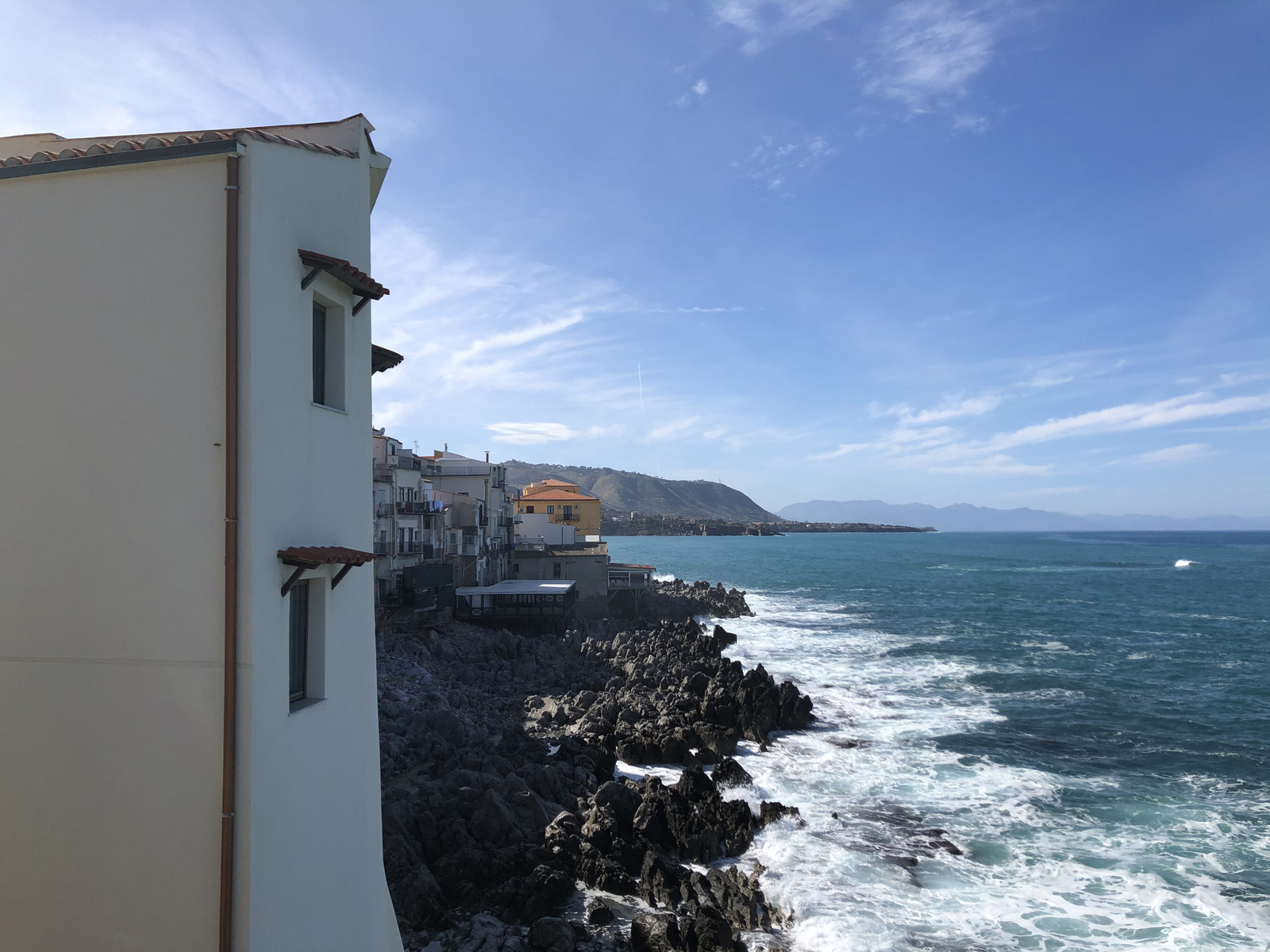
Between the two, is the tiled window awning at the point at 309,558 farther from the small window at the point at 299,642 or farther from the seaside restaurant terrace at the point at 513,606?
the seaside restaurant terrace at the point at 513,606

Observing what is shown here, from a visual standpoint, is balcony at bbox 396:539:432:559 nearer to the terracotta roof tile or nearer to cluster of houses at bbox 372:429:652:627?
Result: cluster of houses at bbox 372:429:652:627

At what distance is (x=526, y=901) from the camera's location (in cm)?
1320

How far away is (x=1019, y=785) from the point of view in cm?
2206

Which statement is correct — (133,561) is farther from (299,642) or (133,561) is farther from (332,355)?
(332,355)

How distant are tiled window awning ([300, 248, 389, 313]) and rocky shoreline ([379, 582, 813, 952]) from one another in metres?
9.83

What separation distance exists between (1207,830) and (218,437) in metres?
23.3

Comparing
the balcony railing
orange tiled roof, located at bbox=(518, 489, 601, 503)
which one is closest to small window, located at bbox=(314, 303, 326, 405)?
the balcony railing

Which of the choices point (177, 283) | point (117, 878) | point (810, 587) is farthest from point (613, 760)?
point (810, 587)

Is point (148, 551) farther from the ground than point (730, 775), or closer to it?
farther from the ground

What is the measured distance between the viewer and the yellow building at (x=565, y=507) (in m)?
73.5

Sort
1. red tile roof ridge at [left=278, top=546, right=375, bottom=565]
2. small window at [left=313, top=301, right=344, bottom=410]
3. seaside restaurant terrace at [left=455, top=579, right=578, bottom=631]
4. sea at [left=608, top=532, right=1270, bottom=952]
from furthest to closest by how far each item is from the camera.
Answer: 1. seaside restaurant terrace at [left=455, top=579, right=578, bottom=631]
2. sea at [left=608, top=532, right=1270, bottom=952]
3. small window at [left=313, top=301, right=344, bottom=410]
4. red tile roof ridge at [left=278, top=546, right=375, bottom=565]

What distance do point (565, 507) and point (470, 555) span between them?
31.2 metres

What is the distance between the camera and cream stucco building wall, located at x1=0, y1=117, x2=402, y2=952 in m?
5.87

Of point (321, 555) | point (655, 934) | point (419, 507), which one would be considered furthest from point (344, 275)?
point (419, 507)
